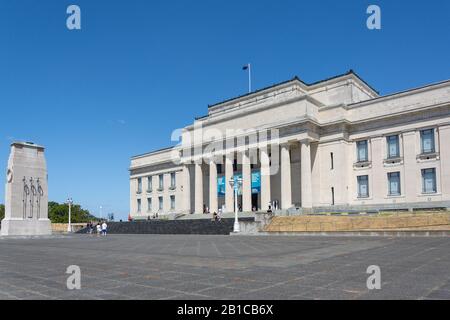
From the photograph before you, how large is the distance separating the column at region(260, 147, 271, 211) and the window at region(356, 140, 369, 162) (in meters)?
11.4

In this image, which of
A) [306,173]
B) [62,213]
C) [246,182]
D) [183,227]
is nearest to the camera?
[183,227]

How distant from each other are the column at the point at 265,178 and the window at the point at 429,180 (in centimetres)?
1803

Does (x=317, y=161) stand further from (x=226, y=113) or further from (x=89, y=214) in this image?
(x=89, y=214)

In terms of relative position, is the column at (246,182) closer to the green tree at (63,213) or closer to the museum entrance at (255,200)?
the museum entrance at (255,200)

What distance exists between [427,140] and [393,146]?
3866mm

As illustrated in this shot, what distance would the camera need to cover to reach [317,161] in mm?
53156

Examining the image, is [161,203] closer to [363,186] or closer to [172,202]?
[172,202]

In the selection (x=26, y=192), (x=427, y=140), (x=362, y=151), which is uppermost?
(x=427, y=140)

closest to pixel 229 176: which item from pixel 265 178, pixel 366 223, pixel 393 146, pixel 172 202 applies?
pixel 265 178

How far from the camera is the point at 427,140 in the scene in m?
45.9

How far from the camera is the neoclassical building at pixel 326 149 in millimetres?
45969

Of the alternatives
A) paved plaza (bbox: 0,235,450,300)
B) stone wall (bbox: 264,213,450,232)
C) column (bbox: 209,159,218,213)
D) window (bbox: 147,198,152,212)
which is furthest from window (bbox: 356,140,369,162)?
window (bbox: 147,198,152,212)
